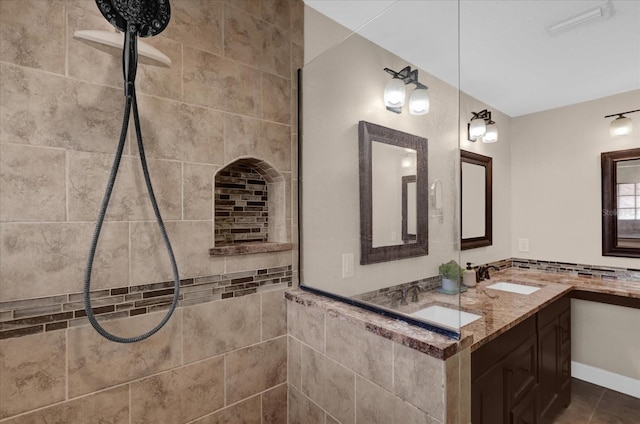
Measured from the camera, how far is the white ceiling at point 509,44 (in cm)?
115

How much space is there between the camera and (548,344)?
2049 millimetres

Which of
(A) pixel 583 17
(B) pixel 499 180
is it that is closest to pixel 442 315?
(A) pixel 583 17

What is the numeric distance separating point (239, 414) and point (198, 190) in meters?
1.03

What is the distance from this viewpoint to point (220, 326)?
1396mm

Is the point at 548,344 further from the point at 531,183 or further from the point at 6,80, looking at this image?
the point at 6,80

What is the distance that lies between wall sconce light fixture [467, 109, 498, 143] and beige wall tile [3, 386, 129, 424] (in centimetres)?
288

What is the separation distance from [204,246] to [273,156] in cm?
54

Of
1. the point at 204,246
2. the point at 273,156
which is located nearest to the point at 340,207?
the point at 273,156

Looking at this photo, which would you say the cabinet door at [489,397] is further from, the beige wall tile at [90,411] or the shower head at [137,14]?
the shower head at [137,14]

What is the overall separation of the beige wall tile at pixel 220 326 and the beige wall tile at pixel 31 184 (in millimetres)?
599

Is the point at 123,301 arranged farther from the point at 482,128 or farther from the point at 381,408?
the point at 482,128

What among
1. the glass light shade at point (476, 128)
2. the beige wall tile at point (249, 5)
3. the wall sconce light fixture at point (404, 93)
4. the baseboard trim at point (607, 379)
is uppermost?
the beige wall tile at point (249, 5)

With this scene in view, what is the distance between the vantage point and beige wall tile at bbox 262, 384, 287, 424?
1.54 meters

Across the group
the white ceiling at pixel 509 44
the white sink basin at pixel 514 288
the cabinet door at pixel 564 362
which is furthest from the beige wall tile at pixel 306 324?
the cabinet door at pixel 564 362
